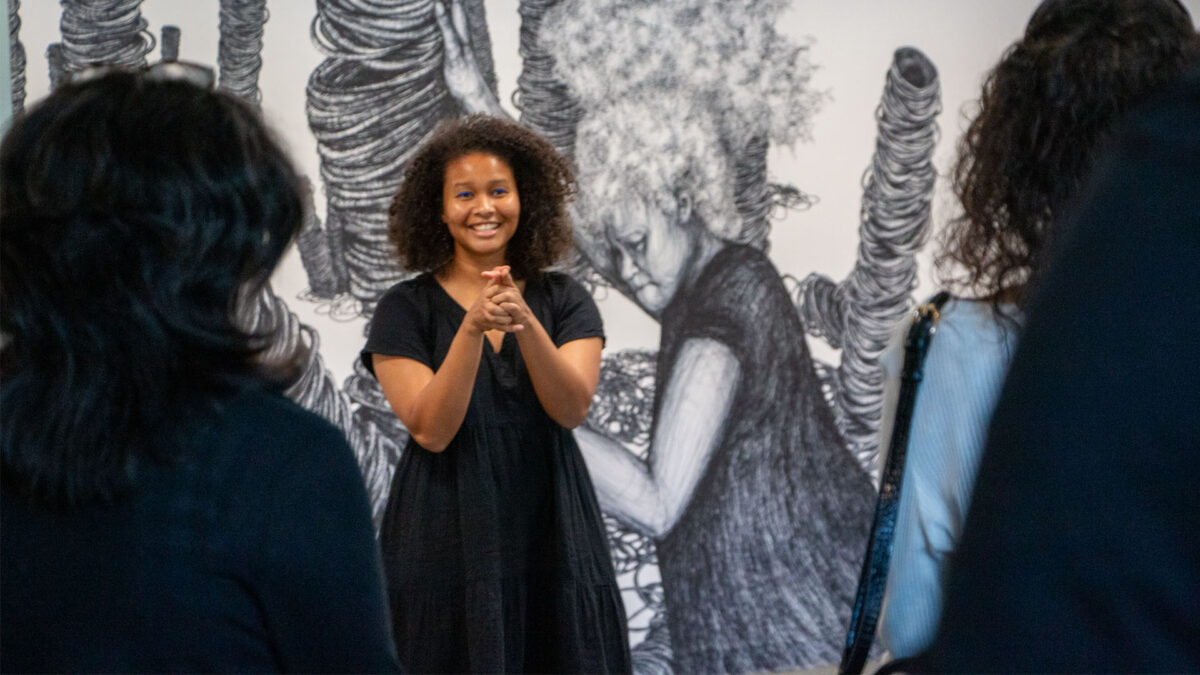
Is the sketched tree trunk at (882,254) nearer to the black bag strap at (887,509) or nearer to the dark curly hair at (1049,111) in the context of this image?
the dark curly hair at (1049,111)

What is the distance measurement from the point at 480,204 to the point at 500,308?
1.26 ft

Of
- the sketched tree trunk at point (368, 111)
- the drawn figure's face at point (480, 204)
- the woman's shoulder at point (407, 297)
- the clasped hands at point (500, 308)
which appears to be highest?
the sketched tree trunk at point (368, 111)

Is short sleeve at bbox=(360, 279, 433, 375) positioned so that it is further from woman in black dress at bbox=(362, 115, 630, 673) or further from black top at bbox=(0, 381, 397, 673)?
black top at bbox=(0, 381, 397, 673)

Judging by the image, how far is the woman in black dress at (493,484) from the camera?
2143 millimetres

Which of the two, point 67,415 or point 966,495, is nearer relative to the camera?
point 67,415

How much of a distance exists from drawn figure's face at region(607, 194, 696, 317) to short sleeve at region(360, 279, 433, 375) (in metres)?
1.31

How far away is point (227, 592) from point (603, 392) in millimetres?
2615

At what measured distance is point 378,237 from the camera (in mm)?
3340

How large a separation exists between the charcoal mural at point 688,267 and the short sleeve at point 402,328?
1.05 metres

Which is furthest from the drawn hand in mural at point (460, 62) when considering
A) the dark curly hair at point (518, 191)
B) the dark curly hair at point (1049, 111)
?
the dark curly hair at point (1049, 111)

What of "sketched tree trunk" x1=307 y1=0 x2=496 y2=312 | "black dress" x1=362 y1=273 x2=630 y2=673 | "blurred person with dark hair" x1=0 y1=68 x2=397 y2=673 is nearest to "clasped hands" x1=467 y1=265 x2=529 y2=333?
"black dress" x1=362 y1=273 x2=630 y2=673

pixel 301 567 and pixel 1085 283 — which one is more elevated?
pixel 1085 283

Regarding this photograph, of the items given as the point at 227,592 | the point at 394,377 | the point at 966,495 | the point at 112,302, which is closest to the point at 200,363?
the point at 112,302

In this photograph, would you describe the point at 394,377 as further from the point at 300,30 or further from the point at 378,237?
the point at 300,30
